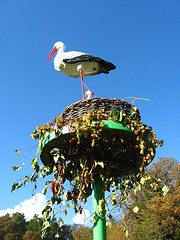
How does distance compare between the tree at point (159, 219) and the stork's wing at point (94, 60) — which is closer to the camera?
the stork's wing at point (94, 60)

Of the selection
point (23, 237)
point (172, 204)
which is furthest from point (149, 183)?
point (23, 237)

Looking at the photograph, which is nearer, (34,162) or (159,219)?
(34,162)

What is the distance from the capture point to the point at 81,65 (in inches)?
163

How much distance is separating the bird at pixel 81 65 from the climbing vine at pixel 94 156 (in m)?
1.22

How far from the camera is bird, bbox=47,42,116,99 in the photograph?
4133 millimetres

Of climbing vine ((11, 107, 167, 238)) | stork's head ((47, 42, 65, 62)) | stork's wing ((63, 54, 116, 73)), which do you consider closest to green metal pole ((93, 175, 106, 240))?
climbing vine ((11, 107, 167, 238))

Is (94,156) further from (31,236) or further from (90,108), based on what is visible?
(31,236)

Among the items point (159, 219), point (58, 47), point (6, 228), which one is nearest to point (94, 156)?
point (58, 47)

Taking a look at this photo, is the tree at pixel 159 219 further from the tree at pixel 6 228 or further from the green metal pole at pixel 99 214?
the tree at pixel 6 228

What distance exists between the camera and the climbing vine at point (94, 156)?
2.85 m

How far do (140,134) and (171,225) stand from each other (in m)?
16.5

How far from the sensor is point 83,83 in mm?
4262

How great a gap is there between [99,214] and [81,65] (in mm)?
2072

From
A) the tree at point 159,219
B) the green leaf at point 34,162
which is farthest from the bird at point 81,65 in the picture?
the tree at point 159,219
